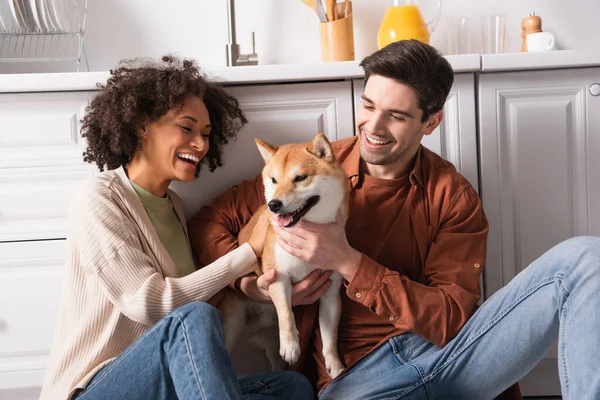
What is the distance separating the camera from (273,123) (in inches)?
73.3

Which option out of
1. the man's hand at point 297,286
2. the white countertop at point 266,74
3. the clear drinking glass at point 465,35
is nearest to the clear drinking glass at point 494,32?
the clear drinking glass at point 465,35

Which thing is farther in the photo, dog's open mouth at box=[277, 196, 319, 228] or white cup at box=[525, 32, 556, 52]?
white cup at box=[525, 32, 556, 52]

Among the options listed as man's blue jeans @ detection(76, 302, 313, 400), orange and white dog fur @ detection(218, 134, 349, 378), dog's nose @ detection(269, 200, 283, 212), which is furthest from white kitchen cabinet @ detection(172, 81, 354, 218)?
→ man's blue jeans @ detection(76, 302, 313, 400)

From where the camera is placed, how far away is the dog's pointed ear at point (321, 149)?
1.52m

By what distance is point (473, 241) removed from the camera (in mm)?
1605

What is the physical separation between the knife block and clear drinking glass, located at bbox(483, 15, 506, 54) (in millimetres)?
475

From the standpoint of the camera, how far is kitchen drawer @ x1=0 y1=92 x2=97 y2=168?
5.86 feet

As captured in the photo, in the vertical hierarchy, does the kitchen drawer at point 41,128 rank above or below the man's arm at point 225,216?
Result: above

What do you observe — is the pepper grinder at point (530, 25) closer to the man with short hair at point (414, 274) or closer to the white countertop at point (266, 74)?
the white countertop at point (266, 74)

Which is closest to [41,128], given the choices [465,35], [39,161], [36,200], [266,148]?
[39,161]

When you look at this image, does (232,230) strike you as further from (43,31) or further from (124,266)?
(43,31)

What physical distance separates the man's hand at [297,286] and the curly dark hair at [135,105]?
460 millimetres

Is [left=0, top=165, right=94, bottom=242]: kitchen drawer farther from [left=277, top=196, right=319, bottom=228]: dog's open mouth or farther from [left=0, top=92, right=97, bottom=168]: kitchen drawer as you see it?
[left=277, top=196, right=319, bottom=228]: dog's open mouth

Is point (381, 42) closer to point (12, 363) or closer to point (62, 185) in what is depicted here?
point (62, 185)
